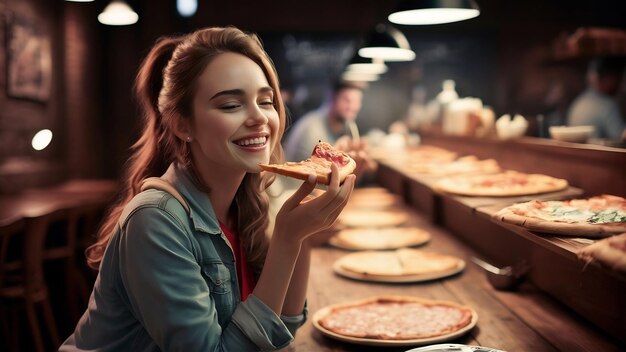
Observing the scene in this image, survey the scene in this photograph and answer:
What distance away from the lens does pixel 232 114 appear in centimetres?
179

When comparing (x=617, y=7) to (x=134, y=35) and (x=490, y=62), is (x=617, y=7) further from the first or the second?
(x=134, y=35)

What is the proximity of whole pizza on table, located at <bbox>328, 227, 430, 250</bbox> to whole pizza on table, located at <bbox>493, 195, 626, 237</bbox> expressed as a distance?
1.53 meters

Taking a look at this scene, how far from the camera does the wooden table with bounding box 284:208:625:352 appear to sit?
207cm

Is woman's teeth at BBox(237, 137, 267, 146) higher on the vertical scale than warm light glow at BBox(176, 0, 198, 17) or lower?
lower

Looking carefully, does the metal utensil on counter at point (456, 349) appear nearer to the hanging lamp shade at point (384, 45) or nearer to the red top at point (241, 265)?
the red top at point (241, 265)

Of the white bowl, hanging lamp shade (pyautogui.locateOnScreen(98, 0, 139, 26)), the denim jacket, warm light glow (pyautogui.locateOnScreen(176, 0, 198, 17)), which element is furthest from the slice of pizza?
warm light glow (pyautogui.locateOnScreen(176, 0, 198, 17))

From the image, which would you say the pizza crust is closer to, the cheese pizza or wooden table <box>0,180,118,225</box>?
the cheese pizza

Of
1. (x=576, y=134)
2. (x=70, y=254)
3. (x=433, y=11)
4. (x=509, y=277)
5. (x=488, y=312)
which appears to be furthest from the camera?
(x=70, y=254)

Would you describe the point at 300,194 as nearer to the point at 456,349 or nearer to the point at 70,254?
the point at 456,349

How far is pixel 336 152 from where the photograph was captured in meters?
2.08

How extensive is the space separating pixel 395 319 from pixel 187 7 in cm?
946

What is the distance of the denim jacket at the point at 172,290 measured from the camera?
1630 mm

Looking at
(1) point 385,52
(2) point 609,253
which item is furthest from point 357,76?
(2) point 609,253

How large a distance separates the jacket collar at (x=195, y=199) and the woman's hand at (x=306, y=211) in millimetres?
219
